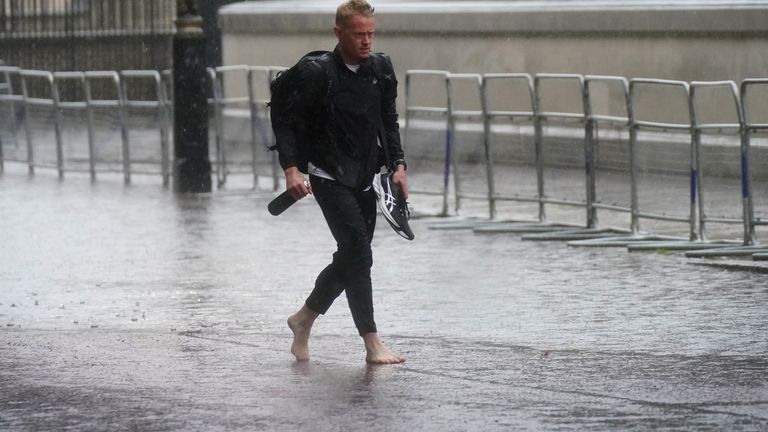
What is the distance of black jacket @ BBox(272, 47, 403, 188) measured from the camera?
8.38 m

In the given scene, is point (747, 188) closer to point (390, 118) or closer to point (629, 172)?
point (629, 172)

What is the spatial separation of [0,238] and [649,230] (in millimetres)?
5063

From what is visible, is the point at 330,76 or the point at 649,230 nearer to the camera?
the point at 330,76

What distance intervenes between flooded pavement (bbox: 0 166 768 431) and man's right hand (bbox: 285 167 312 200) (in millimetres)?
802

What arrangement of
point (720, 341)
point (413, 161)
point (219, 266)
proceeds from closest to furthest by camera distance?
point (720, 341) < point (219, 266) < point (413, 161)

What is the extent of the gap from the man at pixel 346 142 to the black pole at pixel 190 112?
10.1 meters

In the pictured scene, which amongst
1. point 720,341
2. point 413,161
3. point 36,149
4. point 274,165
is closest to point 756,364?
point 720,341

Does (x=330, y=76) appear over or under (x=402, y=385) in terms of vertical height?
over

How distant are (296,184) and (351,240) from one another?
1.31ft

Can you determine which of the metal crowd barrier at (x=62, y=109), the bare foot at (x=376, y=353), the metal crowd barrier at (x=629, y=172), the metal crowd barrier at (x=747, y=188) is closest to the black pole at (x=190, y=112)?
the metal crowd barrier at (x=62, y=109)

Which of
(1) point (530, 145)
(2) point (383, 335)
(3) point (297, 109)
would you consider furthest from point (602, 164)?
(3) point (297, 109)

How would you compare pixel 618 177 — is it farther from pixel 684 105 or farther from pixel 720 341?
pixel 720 341

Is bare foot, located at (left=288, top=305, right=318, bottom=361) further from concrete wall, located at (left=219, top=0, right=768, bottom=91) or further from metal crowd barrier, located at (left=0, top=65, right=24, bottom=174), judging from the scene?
metal crowd barrier, located at (left=0, top=65, right=24, bottom=174)

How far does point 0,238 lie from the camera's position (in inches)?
571
